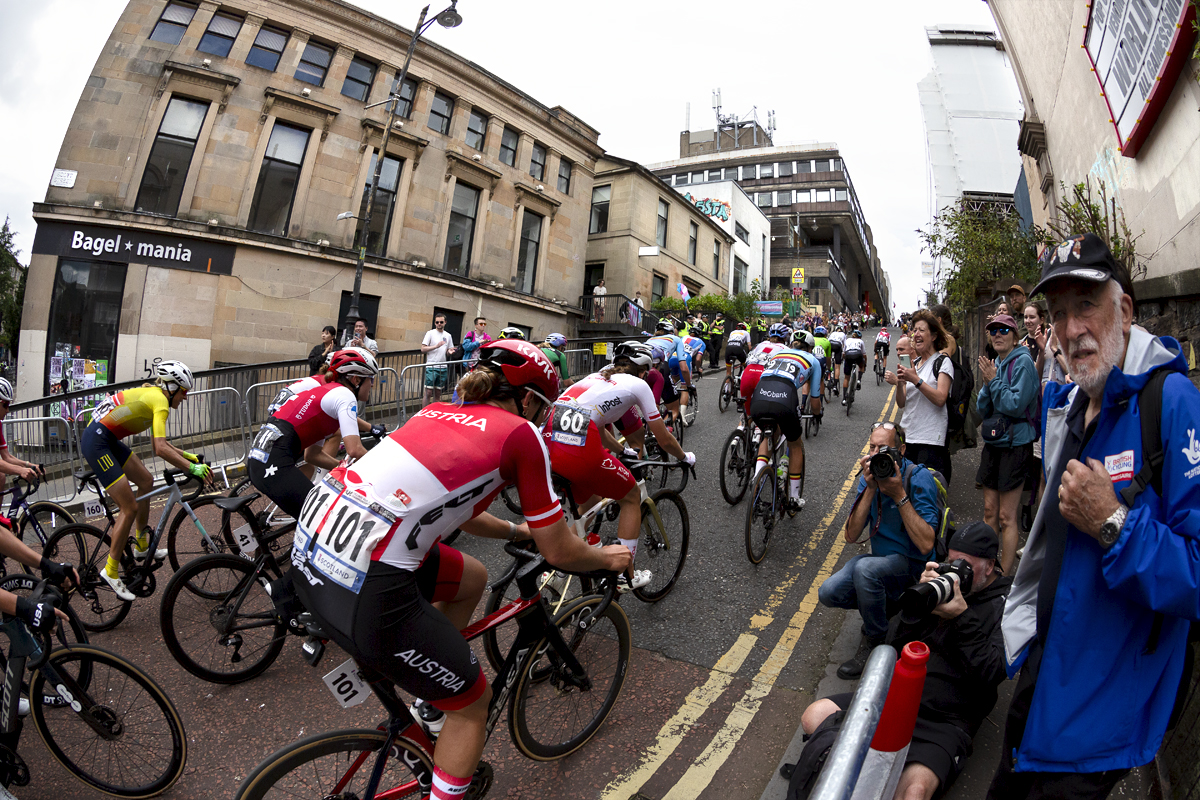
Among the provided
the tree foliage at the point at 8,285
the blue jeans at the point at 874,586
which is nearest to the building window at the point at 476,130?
the blue jeans at the point at 874,586

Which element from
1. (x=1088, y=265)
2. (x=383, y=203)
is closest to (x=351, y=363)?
(x=1088, y=265)

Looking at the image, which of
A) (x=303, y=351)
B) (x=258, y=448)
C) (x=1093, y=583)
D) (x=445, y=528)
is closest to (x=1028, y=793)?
(x=1093, y=583)

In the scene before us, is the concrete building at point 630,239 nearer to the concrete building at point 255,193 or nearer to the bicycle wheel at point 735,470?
the concrete building at point 255,193

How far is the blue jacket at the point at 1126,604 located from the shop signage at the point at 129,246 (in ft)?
63.7

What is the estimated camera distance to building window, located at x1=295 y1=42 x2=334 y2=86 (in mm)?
18359

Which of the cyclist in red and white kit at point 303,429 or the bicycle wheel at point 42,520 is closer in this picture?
the cyclist in red and white kit at point 303,429

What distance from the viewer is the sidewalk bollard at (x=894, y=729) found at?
129cm

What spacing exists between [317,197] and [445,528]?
19.0 metres

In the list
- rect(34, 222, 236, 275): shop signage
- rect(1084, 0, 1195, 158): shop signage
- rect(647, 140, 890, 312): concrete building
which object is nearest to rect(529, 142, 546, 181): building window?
rect(34, 222, 236, 275): shop signage

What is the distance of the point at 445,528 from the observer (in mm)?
2309

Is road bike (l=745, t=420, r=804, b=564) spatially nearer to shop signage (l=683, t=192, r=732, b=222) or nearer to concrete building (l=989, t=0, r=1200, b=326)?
concrete building (l=989, t=0, r=1200, b=326)

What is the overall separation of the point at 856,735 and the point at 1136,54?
863cm

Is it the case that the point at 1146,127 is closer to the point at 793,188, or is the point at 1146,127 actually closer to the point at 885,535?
the point at 885,535

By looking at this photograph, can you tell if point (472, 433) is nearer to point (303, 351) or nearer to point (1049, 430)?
point (1049, 430)
